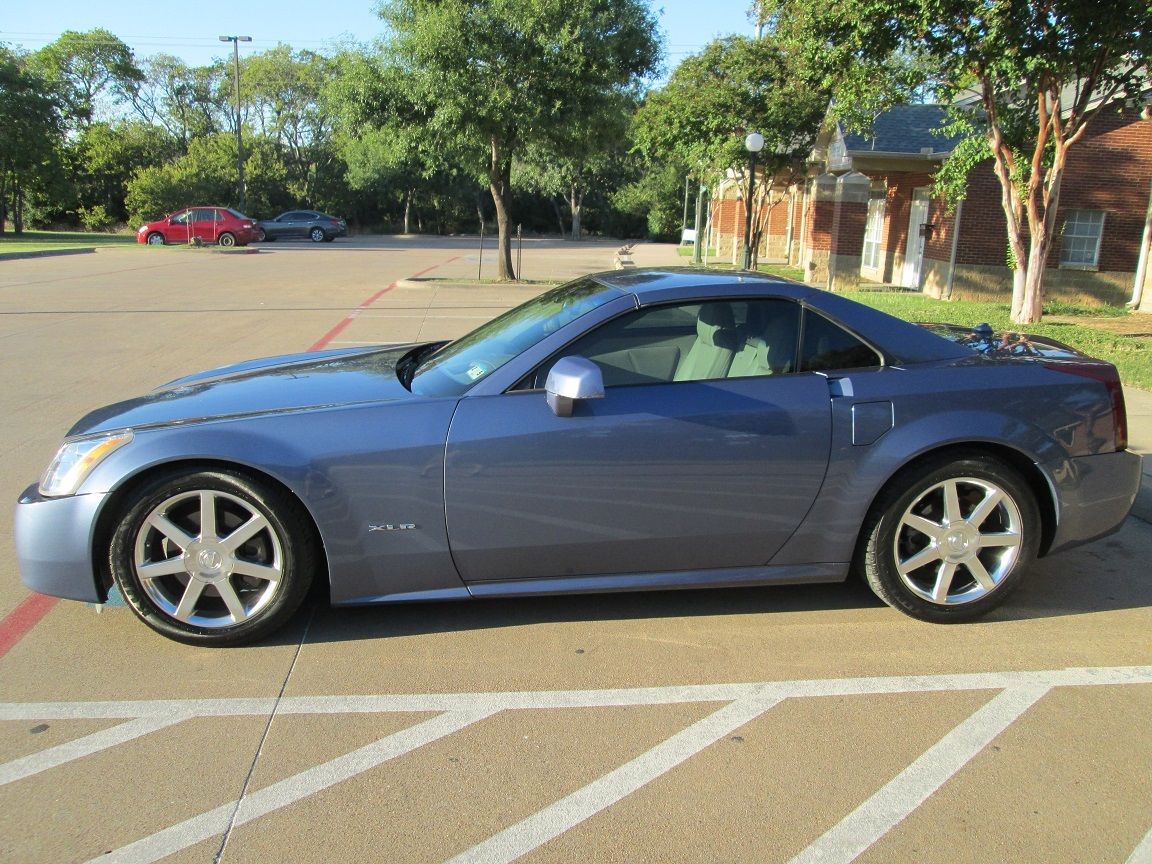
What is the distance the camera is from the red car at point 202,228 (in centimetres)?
3641

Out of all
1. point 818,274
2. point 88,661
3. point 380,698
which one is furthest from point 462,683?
point 818,274

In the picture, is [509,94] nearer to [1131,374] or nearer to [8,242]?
[1131,374]

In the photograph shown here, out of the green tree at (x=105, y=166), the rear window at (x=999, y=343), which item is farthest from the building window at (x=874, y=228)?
the green tree at (x=105, y=166)

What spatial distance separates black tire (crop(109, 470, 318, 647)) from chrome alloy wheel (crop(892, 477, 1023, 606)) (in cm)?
255

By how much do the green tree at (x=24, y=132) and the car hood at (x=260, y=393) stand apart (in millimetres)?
45074

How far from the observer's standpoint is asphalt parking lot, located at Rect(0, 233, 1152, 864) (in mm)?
2656

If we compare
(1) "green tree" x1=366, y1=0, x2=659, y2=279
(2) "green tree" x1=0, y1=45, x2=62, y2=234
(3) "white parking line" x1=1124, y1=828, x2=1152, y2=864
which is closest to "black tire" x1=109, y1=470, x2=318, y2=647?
(3) "white parking line" x1=1124, y1=828, x2=1152, y2=864

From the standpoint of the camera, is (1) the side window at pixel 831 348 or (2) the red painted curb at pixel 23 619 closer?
(2) the red painted curb at pixel 23 619

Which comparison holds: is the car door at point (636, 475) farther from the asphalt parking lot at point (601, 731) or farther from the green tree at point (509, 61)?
the green tree at point (509, 61)

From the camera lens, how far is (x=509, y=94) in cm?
1753

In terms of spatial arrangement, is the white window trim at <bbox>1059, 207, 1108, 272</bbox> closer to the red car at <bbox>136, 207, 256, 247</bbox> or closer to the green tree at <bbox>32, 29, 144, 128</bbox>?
the red car at <bbox>136, 207, 256, 247</bbox>

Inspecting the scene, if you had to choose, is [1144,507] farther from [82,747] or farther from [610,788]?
[82,747]

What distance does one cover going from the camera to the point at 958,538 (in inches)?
157

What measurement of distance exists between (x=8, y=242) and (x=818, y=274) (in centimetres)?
3137
